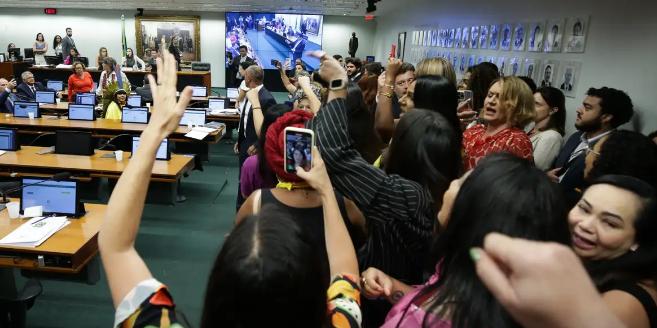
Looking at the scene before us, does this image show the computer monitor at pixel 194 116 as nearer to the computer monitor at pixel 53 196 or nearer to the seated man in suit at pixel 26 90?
the computer monitor at pixel 53 196

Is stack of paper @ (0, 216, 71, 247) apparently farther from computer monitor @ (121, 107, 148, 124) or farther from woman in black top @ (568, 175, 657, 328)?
computer monitor @ (121, 107, 148, 124)

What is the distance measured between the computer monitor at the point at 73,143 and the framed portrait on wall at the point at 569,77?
4977 mm

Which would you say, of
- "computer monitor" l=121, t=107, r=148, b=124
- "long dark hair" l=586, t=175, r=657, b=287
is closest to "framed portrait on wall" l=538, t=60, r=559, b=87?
"long dark hair" l=586, t=175, r=657, b=287

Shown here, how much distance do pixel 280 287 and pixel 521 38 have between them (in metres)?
5.02

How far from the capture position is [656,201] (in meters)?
1.17

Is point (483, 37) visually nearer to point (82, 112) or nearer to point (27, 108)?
point (82, 112)

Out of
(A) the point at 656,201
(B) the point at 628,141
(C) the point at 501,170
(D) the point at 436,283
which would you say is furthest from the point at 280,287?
(B) the point at 628,141

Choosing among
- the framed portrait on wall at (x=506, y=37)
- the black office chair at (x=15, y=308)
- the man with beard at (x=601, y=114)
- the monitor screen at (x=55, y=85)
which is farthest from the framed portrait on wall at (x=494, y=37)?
the monitor screen at (x=55, y=85)

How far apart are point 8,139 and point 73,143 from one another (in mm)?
745

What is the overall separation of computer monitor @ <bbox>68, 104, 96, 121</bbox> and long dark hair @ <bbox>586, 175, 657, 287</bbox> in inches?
253

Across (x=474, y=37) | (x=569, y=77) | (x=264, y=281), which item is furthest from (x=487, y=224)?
(x=474, y=37)

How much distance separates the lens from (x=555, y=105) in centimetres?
332

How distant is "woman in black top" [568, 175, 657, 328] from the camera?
1.10 meters

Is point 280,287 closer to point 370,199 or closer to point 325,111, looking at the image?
point 370,199
